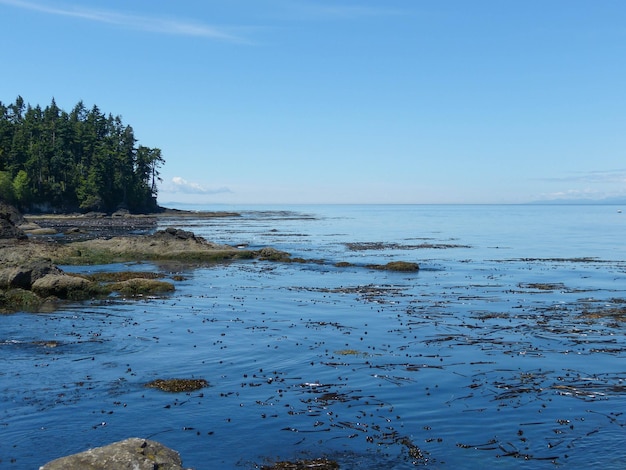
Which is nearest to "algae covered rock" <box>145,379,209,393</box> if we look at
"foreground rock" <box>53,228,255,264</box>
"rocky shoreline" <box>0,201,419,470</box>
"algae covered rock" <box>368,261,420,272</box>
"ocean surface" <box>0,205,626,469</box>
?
"rocky shoreline" <box>0,201,419,470</box>

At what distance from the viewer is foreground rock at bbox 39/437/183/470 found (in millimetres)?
11328

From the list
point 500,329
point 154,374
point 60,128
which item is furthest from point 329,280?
point 60,128

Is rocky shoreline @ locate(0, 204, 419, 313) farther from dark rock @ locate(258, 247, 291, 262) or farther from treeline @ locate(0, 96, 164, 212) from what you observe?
treeline @ locate(0, 96, 164, 212)

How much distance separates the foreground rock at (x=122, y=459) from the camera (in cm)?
1133

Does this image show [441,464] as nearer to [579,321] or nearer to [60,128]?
[579,321]

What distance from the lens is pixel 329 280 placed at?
50.3 meters

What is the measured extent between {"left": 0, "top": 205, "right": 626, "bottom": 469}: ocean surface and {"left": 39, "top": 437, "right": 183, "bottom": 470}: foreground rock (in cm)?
235

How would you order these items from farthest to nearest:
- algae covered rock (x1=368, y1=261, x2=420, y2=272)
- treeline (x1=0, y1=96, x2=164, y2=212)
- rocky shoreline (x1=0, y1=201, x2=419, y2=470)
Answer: treeline (x1=0, y1=96, x2=164, y2=212) < algae covered rock (x1=368, y1=261, x2=420, y2=272) < rocky shoreline (x1=0, y1=201, x2=419, y2=470)

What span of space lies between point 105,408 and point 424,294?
1123 inches

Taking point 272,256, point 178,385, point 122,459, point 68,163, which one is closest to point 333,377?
point 178,385

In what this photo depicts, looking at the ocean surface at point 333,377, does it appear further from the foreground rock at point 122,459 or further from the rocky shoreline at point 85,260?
the rocky shoreline at point 85,260

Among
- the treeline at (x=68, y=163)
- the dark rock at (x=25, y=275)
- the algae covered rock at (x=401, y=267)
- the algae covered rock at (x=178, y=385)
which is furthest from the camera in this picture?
the treeline at (x=68, y=163)

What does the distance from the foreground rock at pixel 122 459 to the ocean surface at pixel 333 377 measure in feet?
7.70

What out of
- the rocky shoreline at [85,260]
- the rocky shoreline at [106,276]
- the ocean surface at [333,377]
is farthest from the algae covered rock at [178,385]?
the rocky shoreline at [85,260]
